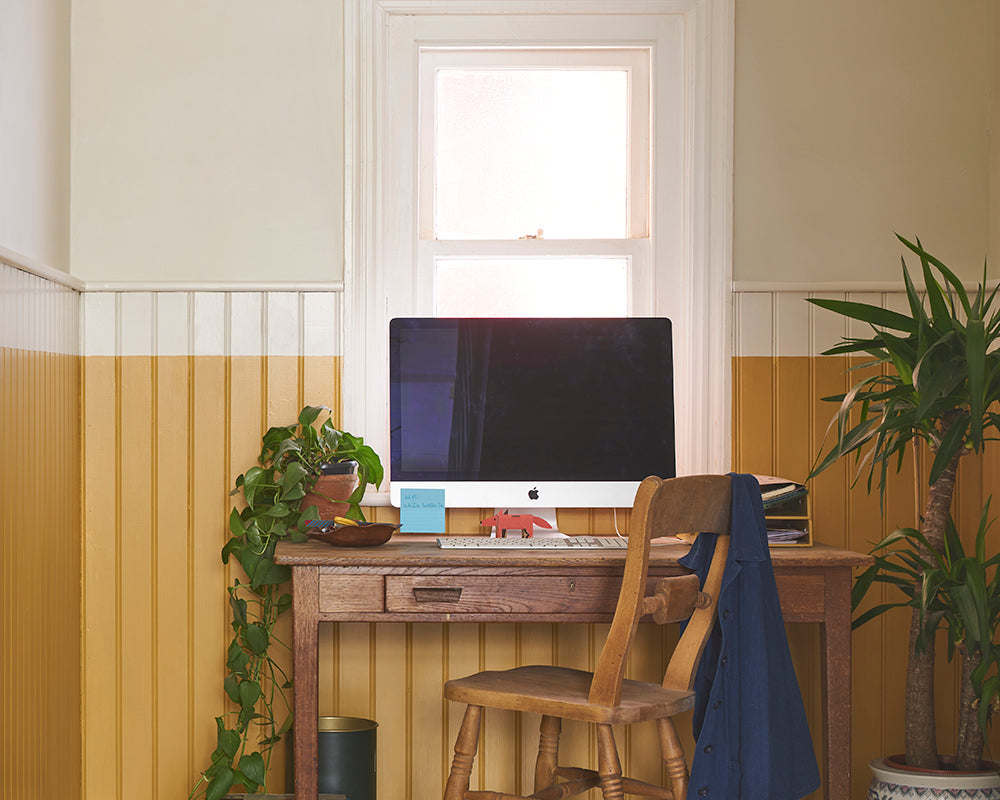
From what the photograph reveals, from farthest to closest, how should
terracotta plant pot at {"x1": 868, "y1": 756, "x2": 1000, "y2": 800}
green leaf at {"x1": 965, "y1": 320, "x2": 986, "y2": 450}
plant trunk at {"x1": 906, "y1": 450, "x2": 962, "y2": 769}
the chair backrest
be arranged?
plant trunk at {"x1": 906, "y1": 450, "x2": 962, "y2": 769}
terracotta plant pot at {"x1": 868, "y1": 756, "x2": 1000, "y2": 800}
green leaf at {"x1": 965, "y1": 320, "x2": 986, "y2": 450}
the chair backrest

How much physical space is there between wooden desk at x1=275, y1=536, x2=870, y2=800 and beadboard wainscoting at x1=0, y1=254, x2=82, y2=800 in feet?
1.98

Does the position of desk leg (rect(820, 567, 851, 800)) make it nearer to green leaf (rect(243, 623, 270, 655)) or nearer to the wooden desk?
the wooden desk

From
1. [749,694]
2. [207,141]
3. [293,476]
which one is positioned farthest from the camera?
[207,141]

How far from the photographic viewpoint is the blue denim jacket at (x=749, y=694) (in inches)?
73.6

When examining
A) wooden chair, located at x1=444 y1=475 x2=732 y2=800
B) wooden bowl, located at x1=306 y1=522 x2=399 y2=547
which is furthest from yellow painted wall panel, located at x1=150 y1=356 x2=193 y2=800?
wooden chair, located at x1=444 y1=475 x2=732 y2=800

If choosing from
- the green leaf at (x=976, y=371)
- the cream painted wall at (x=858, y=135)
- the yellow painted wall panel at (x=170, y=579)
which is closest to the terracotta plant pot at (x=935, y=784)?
the green leaf at (x=976, y=371)

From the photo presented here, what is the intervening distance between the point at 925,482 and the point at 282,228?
1821 mm

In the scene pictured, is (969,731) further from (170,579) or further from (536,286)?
(170,579)

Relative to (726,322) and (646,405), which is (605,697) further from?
(726,322)

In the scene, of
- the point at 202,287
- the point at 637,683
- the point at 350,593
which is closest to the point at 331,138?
the point at 202,287

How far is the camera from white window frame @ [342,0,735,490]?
2.67m

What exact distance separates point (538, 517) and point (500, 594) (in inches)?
18.1

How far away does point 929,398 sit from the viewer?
6.66 ft

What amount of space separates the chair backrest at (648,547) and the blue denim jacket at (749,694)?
3cm
